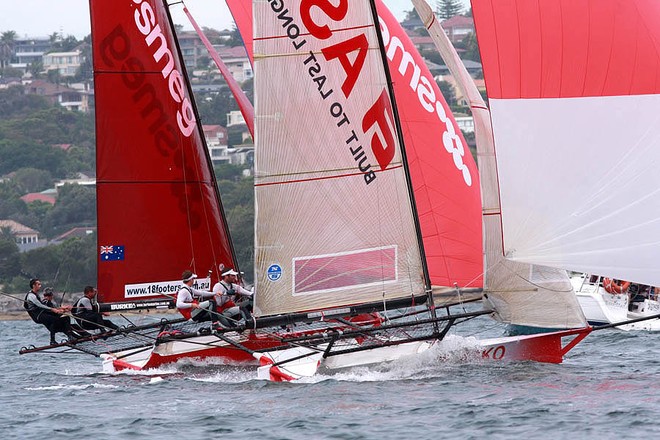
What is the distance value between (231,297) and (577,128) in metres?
4.60

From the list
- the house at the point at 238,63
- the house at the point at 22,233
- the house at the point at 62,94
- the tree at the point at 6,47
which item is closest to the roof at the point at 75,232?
the house at the point at 22,233

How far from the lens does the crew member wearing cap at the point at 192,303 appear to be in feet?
52.7

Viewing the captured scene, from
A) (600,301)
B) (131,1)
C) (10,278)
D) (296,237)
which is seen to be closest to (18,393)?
(296,237)

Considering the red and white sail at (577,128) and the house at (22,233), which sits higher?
the red and white sail at (577,128)

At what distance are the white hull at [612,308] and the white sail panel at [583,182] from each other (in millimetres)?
11504

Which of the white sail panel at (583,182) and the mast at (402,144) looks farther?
the mast at (402,144)

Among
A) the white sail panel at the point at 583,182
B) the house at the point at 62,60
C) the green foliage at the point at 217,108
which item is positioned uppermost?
the house at the point at 62,60

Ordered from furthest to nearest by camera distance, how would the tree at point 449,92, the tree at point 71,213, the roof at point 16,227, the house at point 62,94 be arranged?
the house at point 62,94
the tree at point 449,92
the tree at point 71,213
the roof at point 16,227

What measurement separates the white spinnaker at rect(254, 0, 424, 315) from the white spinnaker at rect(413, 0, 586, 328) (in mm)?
861

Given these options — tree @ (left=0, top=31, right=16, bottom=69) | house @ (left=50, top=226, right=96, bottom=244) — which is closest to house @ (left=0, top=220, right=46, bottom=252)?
house @ (left=50, top=226, right=96, bottom=244)

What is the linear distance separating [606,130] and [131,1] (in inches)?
250

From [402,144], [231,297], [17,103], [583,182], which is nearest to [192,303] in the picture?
[231,297]

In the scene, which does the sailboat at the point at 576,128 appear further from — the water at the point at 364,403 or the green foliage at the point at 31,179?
the green foliage at the point at 31,179

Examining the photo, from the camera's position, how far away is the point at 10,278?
169 feet
